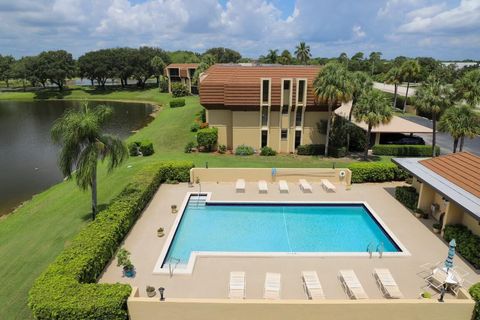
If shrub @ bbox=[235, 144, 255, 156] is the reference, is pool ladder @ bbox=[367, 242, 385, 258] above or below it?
below

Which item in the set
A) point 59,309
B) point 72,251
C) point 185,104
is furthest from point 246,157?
point 185,104

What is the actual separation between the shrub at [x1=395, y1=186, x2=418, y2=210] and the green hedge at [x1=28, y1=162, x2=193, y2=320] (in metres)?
17.5

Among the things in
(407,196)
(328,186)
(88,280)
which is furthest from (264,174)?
(88,280)

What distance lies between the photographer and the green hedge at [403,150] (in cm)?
3441

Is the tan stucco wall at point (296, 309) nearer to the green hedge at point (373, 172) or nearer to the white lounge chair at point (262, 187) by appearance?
the white lounge chair at point (262, 187)

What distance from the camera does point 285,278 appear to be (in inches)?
582

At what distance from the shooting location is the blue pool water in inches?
712

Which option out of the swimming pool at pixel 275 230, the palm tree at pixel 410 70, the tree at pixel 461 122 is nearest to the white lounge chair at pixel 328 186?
the swimming pool at pixel 275 230

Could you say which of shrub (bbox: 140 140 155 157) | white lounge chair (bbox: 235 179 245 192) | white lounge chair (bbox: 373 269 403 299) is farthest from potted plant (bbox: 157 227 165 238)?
shrub (bbox: 140 140 155 157)

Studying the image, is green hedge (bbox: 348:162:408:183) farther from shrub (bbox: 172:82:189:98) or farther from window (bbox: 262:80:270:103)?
shrub (bbox: 172:82:189:98)

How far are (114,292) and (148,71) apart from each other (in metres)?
93.8

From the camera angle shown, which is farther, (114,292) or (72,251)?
(72,251)

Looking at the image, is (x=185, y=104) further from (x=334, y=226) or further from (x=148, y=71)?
(x=334, y=226)

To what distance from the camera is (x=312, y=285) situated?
13.7 meters
